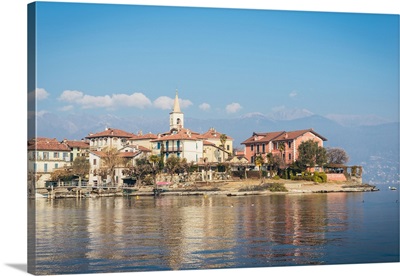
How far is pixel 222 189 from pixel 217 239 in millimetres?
17105

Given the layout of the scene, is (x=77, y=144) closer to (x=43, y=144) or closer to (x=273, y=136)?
(x=273, y=136)

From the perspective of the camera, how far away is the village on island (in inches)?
819

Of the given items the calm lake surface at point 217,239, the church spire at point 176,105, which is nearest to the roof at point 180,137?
the calm lake surface at point 217,239

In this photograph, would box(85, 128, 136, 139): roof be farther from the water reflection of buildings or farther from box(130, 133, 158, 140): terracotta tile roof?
the water reflection of buildings

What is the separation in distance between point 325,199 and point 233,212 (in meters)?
4.16

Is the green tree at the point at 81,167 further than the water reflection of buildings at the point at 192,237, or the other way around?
the green tree at the point at 81,167

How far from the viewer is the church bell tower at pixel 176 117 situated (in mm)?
16320

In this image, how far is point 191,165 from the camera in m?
30.9

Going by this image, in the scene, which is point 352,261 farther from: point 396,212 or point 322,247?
point 396,212

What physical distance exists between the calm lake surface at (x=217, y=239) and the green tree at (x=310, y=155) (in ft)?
5.14

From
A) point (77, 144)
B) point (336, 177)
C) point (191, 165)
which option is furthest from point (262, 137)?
point (191, 165)

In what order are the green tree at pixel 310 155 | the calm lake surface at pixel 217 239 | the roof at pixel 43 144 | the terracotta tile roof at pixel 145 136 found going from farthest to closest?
the terracotta tile roof at pixel 145 136, the green tree at pixel 310 155, the calm lake surface at pixel 217 239, the roof at pixel 43 144

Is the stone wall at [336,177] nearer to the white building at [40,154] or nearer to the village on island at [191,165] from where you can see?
the village on island at [191,165]

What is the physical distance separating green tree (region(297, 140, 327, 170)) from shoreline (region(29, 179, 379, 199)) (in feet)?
2.34
